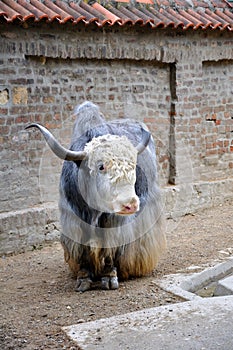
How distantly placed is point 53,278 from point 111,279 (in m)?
0.89

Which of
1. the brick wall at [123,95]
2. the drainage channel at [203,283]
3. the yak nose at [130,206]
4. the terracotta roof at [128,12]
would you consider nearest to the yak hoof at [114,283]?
the drainage channel at [203,283]

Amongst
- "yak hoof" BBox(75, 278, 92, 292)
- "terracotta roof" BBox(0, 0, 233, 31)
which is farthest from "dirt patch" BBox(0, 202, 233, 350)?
"terracotta roof" BBox(0, 0, 233, 31)

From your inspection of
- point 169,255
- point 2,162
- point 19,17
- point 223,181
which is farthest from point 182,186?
point 19,17

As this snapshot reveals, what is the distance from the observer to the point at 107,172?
18.4 ft

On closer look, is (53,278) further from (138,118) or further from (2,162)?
(138,118)

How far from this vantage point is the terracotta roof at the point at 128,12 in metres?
7.52

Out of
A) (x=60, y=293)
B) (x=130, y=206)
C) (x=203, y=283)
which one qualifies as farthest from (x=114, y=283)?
(x=130, y=206)

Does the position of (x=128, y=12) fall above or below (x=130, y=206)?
above

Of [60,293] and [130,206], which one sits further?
[60,293]

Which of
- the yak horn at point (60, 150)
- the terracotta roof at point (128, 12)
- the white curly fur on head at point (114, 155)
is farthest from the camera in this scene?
the terracotta roof at point (128, 12)

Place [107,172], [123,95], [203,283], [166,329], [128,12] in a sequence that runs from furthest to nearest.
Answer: [123,95] < [128,12] < [203,283] < [107,172] < [166,329]

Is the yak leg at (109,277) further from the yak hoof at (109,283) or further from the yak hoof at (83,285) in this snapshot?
the yak hoof at (83,285)

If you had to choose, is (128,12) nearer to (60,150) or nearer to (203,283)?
(60,150)

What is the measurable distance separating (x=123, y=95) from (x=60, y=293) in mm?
3686
